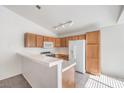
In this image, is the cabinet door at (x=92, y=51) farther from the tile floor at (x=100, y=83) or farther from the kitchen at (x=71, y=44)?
the tile floor at (x=100, y=83)

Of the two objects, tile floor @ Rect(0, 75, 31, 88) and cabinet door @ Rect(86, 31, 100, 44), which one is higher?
cabinet door @ Rect(86, 31, 100, 44)

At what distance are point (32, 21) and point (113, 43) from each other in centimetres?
371

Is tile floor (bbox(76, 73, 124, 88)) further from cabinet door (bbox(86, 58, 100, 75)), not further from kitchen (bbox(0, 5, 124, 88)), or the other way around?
cabinet door (bbox(86, 58, 100, 75))

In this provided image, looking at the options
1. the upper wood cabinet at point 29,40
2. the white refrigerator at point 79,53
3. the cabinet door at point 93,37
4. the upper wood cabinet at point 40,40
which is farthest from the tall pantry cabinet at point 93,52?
the upper wood cabinet at point 29,40

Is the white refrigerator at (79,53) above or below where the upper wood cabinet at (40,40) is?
below

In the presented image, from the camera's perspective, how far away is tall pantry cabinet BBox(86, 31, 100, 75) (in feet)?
11.9

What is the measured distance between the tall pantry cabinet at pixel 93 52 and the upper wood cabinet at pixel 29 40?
2455 millimetres

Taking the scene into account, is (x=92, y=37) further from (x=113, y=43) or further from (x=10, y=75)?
(x=10, y=75)

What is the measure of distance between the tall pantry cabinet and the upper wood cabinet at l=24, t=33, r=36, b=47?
2455 millimetres

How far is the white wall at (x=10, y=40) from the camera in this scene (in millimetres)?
3188

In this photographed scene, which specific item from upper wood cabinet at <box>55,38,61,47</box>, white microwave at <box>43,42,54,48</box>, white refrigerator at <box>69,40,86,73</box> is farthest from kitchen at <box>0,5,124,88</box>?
upper wood cabinet at <box>55,38,61,47</box>
